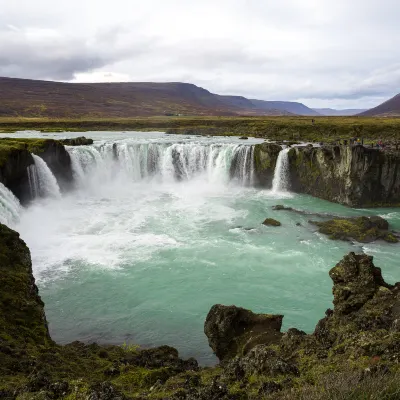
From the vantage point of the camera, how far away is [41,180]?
1421 inches

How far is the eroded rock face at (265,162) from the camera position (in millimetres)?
42406

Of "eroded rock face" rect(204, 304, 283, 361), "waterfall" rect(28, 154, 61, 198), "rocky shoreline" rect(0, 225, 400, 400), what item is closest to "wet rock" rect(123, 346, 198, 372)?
"rocky shoreline" rect(0, 225, 400, 400)

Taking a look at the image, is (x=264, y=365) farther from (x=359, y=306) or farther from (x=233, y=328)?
(x=233, y=328)

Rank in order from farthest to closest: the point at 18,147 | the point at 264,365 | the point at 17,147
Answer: the point at 18,147 < the point at 17,147 < the point at 264,365

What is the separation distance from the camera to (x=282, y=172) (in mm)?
42031

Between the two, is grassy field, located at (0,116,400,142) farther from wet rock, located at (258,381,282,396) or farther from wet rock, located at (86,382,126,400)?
wet rock, located at (86,382,126,400)

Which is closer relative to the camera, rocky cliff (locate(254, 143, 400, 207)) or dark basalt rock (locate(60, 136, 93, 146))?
rocky cliff (locate(254, 143, 400, 207))

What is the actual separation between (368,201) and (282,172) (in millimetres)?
10074

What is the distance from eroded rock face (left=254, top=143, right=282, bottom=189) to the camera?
42.4 meters

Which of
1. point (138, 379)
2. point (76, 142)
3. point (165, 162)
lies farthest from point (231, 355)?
point (76, 142)

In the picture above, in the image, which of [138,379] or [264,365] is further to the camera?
[138,379]

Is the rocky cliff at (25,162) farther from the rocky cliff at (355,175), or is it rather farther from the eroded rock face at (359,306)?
the eroded rock face at (359,306)

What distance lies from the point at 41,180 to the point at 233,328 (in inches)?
1175

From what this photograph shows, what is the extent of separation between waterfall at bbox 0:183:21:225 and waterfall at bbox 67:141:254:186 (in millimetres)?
12834
